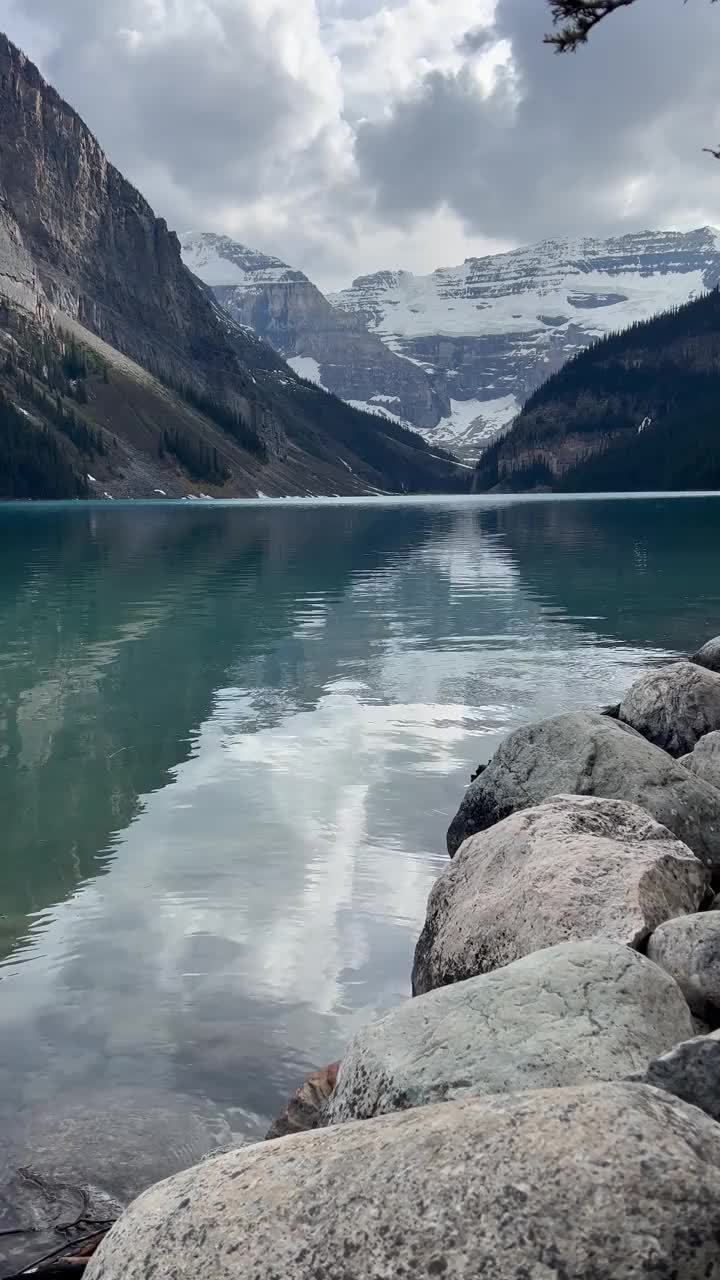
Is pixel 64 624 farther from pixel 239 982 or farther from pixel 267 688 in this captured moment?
pixel 239 982

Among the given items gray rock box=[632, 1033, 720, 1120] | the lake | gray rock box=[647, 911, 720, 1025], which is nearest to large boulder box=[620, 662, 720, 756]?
the lake

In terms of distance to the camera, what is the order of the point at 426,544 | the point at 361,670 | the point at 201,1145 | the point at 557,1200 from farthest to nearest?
the point at 426,544
the point at 361,670
the point at 201,1145
the point at 557,1200

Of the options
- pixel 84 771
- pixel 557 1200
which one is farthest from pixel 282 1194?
pixel 84 771

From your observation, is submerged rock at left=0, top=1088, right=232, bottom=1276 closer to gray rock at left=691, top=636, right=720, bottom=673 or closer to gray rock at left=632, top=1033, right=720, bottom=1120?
gray rock at left=632, top=1033, right=720, bottom=1120

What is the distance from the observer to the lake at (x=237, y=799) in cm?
895

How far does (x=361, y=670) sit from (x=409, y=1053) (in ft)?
73.0

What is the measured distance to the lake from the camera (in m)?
8.95

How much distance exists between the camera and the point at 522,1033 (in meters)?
5.56

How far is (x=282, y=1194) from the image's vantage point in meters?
3.96

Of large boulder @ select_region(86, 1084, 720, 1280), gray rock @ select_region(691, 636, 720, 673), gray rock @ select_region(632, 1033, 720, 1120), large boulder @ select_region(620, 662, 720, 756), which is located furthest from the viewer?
gray rock @ select_region(691, 636, 720, 673)

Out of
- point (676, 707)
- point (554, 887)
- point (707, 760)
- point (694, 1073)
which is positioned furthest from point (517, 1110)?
point (676, 707)

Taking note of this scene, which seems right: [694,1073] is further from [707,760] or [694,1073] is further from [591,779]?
[707,760]

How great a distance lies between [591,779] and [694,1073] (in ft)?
23.3

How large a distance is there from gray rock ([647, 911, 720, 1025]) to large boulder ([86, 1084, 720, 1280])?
277cm
